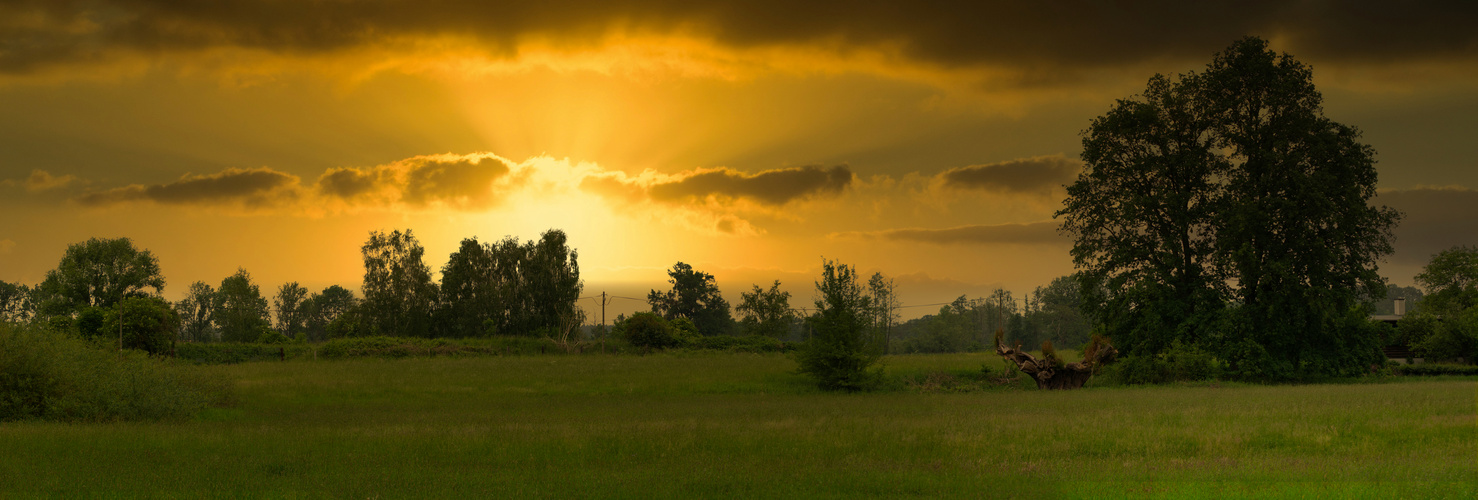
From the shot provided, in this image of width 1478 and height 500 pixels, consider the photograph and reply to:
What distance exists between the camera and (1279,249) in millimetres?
42125

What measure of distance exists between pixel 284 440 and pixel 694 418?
10375 millimetres

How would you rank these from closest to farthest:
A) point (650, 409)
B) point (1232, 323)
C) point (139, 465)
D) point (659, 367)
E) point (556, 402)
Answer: point (139, 465) < point (650, 409) < point (556, 402) < point (1232, 323) < point (659, 367)

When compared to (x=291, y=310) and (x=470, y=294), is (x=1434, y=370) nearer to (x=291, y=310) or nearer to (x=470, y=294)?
(x=470, y=294)

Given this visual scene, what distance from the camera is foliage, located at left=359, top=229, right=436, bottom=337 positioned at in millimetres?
91125

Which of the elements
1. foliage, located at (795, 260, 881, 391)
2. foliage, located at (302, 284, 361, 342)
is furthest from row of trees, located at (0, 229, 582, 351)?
foliage, located at (302, 284, 361, 342)

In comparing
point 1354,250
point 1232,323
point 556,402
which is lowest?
point 556,402

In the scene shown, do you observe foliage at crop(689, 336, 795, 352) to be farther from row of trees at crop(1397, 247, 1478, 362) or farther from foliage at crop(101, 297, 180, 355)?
row of trees at crop(1397, 247, 1478, 362)

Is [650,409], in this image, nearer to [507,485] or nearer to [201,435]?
[201,435]

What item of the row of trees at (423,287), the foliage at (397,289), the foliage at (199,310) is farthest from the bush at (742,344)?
the foliage at (199,310)

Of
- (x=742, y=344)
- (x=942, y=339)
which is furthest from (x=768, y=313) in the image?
(x=942, y=339)

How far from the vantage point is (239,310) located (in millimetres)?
112500

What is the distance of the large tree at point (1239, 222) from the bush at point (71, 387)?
136ft

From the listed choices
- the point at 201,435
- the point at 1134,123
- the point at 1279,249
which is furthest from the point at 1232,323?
the point at 201,435

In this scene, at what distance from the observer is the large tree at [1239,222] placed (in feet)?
135
